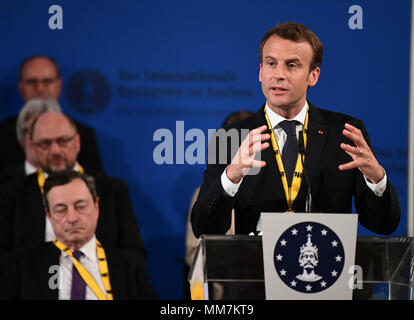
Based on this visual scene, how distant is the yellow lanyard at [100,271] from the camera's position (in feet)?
11.9

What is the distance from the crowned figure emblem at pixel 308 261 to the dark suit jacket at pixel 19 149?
9.48ft

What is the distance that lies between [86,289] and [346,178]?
1748 mm

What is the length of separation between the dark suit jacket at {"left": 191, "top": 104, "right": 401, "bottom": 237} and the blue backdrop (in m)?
2.06

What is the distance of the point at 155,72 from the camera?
15.3 feet

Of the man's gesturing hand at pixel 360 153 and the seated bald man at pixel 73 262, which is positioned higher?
the man's gesturing hand at pixel 360 153

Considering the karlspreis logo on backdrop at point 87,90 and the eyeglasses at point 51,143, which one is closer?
the eyeglasses at point 51,143

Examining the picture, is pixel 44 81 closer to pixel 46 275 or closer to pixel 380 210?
pixel 46 275

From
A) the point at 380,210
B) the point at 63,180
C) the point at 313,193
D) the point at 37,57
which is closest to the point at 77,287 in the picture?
the point at 63,180

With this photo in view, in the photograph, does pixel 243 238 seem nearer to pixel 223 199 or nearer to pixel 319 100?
pixel 223 199

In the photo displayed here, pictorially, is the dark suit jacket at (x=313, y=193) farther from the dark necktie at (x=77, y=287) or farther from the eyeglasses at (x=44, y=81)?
the eyeglasses at (x=44, y=81)

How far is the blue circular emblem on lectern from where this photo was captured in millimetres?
1919

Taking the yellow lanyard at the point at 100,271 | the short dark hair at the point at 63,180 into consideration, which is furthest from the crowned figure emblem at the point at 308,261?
the short dark hair at the point at 63,180

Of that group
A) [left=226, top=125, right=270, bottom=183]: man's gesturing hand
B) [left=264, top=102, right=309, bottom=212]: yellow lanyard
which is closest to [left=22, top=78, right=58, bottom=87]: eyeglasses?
[left=264, top=102, right=309, bottom=212]: yellow lanyard
